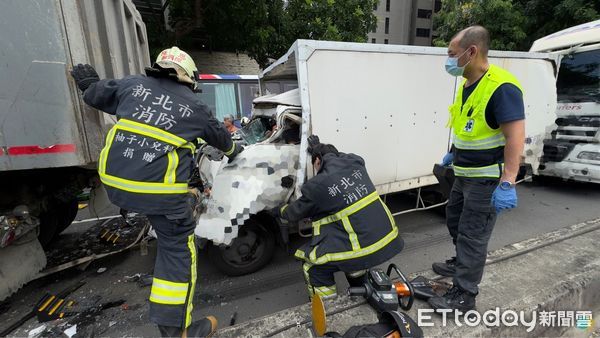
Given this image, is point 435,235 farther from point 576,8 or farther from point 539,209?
point 576,8

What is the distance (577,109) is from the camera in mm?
5031

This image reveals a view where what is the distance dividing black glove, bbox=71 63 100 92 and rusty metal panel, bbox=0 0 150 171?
5cm

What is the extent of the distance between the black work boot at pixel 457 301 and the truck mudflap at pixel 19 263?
3083 mm

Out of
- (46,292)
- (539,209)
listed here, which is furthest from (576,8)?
(46,292)

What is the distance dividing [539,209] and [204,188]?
4865 mm

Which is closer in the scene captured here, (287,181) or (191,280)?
(191,280)

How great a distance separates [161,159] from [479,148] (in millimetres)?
1994

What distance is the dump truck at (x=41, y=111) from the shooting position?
5.79 ft

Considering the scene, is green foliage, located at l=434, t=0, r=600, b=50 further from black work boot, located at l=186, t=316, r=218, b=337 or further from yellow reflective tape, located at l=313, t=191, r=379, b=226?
black work boot, located at l=186, t=316, r=218, b=337

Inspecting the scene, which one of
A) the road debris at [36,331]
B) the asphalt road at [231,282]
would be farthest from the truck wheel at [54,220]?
the road debris at [36,331]

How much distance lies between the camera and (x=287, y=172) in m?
2.79

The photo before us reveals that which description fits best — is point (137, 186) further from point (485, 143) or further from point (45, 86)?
point (485, 143)

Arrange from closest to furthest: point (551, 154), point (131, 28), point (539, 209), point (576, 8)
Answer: point (131, 28) → point (539, 209) → point (551, 154) → point (576, 8)

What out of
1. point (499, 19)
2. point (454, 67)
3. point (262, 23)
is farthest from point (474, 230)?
point (499, 19)
